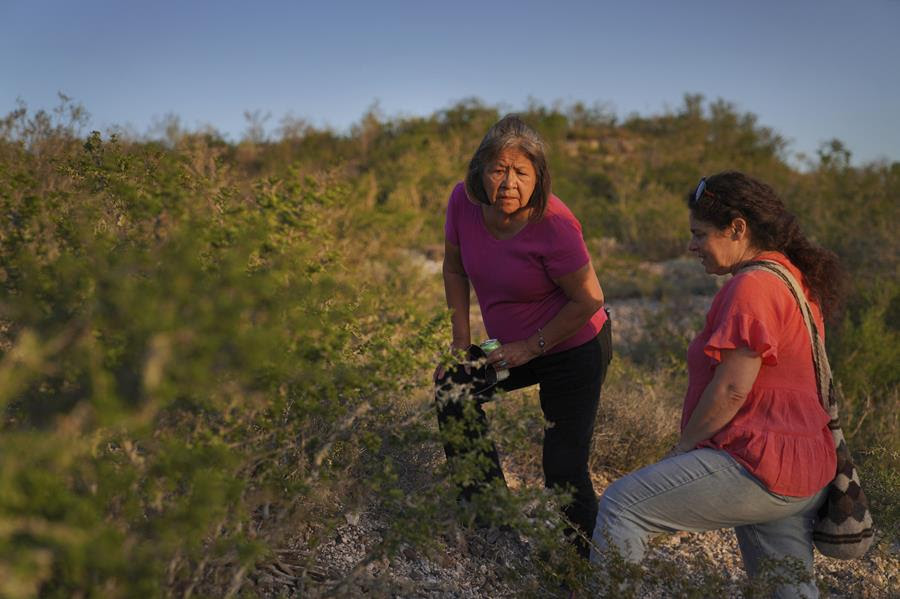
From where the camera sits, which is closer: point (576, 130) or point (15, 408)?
point (15, 408)

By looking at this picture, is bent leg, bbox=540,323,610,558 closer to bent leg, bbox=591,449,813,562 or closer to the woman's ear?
bent leg, bbox=591,449,813,562

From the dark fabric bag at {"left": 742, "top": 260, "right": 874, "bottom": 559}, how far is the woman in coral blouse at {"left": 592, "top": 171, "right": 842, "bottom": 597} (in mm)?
32

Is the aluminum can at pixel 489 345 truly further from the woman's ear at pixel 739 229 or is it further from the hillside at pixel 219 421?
the woman's ear at pixel 739 229

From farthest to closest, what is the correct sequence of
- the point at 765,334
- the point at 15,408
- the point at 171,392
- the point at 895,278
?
the point at 895,278 < the point at 765,334 < the point at 15,408 < the point at 171,392

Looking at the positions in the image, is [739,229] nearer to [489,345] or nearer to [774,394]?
[774,394]

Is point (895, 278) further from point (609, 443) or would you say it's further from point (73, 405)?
point (73, 405)

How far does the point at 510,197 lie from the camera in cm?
328

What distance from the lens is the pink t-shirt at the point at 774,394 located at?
263cm

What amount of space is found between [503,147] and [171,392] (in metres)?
1.78

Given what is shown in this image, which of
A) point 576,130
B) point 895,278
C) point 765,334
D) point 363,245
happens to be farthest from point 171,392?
point 576,130

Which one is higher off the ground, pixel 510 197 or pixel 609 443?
pixel 510 197

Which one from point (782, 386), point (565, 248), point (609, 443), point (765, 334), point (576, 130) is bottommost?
point (609, 443)

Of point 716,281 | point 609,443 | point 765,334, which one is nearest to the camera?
point 765,334

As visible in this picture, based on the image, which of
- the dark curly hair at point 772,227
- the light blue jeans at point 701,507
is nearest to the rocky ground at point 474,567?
the light blue jeans at point 701,507
